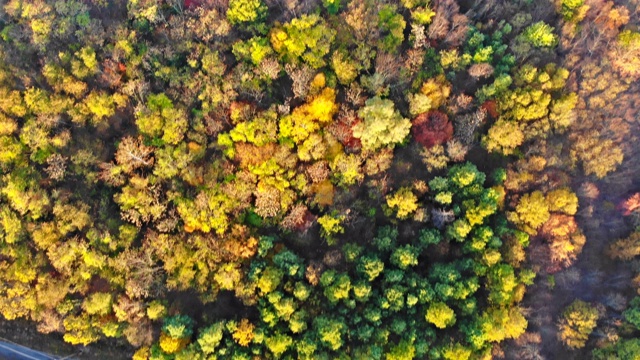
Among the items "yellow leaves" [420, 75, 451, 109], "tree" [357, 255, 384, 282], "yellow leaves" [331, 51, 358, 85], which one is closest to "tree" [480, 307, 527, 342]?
"tree" [357, 255, 384, 282]

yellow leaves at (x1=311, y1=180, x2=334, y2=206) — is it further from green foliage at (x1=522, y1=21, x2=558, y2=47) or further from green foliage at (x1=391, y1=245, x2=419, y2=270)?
green foliage at (x1=522, y1=21, x2=558, y2=47)

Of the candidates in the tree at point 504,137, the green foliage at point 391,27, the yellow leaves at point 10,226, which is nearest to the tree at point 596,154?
the tree at point 504,137

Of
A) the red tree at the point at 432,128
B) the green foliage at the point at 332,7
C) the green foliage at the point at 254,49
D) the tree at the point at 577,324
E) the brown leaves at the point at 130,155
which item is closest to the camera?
the tree at the point at 577,324

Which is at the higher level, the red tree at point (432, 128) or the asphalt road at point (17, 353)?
the red tree at point (432, 128)

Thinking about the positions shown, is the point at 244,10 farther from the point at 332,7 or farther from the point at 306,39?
the point at 332,7

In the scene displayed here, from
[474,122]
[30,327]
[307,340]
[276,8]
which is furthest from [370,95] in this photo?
[30,327]

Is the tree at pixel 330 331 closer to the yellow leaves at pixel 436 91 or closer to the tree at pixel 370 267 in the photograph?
the tree at pixel 370 267
